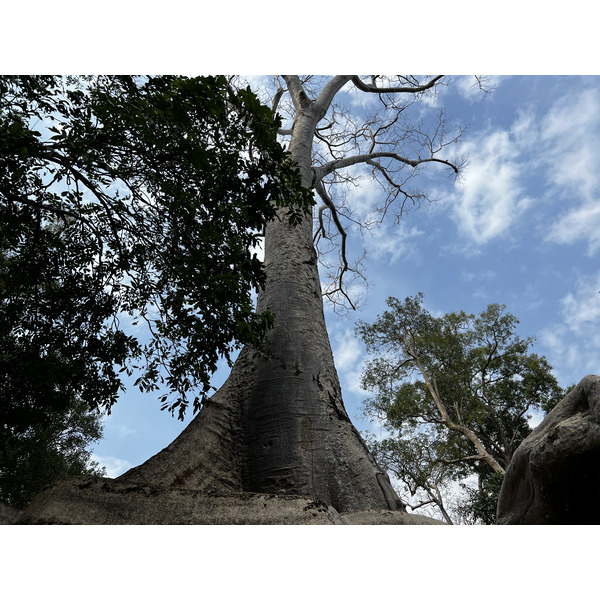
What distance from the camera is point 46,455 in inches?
237

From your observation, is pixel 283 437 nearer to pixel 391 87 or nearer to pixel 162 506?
pixel 162 506

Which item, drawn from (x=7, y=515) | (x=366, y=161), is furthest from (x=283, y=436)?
(x=366, y=161)

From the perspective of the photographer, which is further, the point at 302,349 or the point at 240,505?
the point at 302,349

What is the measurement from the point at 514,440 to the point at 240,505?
29.9 ft

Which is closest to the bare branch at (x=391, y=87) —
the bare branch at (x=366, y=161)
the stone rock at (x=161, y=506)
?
the bare branch at (x=366, y=161)

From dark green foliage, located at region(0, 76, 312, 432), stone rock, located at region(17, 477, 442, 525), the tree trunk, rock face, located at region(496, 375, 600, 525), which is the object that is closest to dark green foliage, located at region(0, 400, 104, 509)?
dark green foliage, located at region(0, 76, 312, 432)

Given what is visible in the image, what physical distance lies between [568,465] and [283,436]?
1.42 metres

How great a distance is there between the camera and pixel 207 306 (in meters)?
2.52

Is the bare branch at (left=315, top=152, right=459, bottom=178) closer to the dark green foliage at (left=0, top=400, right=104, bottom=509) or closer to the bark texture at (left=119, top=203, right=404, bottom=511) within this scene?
the bark texture at (left=119, top=203, right=404, bottom=511)

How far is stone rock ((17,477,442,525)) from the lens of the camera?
5.42 ft

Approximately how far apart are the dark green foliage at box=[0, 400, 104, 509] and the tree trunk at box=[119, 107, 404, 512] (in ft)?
10.4
